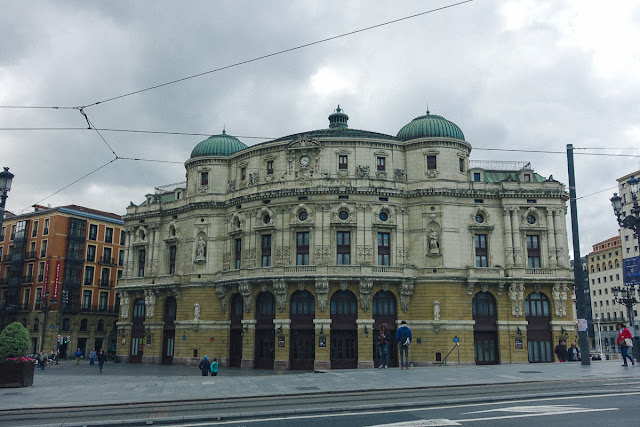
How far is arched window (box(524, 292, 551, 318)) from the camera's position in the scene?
4991 centimetres

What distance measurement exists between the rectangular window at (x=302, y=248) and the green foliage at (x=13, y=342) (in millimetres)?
25805

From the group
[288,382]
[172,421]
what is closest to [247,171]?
[288,382]

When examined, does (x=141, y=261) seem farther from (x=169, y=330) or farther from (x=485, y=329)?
(x=485, y=329)

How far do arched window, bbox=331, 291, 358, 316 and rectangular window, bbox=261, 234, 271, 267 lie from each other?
7580 millimetres

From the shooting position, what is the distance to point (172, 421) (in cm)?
1594

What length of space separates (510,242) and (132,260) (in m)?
40.8

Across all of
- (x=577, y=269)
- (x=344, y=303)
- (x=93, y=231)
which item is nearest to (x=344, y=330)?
(x=344, y=303)

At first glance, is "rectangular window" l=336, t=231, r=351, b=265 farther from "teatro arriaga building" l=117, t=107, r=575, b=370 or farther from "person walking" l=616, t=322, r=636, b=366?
"person walking" l=616, t=322, r=636, b=366

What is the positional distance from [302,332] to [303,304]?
8.06 feet

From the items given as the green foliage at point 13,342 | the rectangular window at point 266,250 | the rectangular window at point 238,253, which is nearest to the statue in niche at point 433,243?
the rectangular window at point 266,250

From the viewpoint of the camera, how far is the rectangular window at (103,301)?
3106 inches

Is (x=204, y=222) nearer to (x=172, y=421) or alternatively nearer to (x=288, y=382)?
(x=288, y=382)

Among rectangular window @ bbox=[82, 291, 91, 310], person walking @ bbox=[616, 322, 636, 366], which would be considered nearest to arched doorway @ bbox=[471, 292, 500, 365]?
person walking @ bbox=[616, 322, 636, 366]

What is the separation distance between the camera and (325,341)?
4728 centimetres
